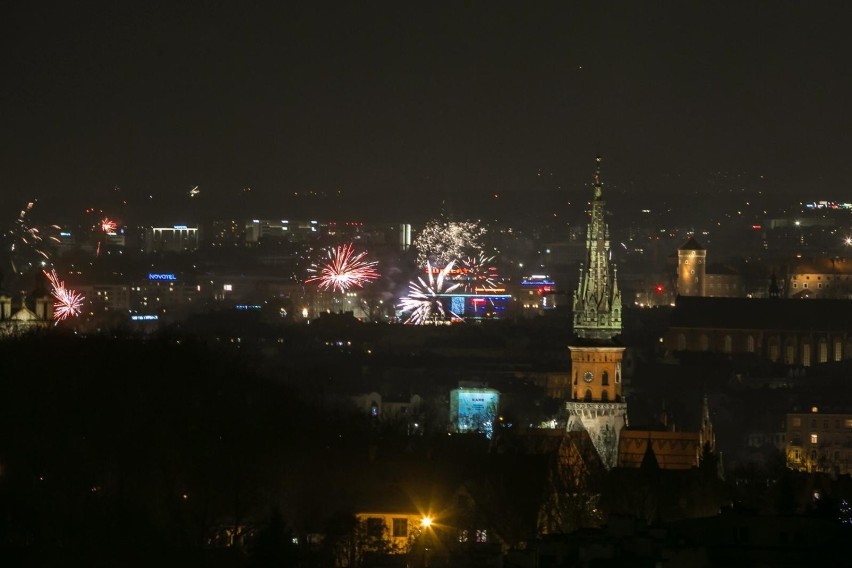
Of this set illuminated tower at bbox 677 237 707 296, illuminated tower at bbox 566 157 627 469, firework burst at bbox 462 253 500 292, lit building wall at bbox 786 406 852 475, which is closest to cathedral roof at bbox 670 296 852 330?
firework burst at bbox 462 253 500 292

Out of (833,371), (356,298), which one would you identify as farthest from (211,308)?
(833,371)

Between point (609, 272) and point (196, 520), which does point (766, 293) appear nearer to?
point (609, 272)

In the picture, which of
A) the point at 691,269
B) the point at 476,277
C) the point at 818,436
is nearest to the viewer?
the point at 818,436

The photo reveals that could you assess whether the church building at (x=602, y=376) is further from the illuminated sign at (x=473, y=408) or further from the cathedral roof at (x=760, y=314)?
the cathedral roof at (x=760, y=314)

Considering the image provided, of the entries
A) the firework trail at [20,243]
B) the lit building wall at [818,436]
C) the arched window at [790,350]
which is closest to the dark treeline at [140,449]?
the lit building wall at [818,436]

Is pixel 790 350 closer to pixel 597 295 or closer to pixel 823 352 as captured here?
pixel 823 352

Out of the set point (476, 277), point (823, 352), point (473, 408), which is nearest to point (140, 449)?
point (473, 408)

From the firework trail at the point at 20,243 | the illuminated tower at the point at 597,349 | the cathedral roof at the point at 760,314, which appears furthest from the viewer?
the firework trail at the point at 20,243
